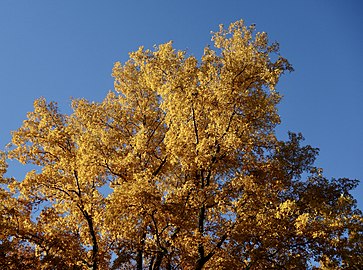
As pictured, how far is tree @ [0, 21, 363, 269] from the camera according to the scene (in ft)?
39.1

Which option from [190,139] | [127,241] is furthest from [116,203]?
[190,139]

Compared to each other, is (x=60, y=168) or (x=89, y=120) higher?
(x=89, y=120)

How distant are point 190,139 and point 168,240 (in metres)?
3.64

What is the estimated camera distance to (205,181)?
14219 millimetres

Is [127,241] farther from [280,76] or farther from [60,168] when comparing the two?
[280,76]

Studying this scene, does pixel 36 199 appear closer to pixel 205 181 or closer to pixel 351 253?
pixel 205 181

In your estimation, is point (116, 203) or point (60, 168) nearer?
point (116, 203)

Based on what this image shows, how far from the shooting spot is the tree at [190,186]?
469 inches

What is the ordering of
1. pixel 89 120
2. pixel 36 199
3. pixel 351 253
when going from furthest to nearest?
1. pixel 89 120
2. pixel 36 199
3. pixel 351 253

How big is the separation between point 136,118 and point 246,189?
652 cm

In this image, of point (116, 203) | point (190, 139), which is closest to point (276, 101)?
point (190, 139)

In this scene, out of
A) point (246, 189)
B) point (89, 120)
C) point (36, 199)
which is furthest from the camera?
point (89, 120)

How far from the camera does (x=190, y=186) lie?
42.8ft

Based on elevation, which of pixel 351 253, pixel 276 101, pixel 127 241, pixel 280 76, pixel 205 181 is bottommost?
pixel 351 253
